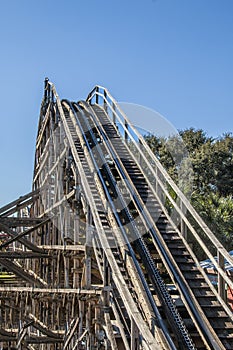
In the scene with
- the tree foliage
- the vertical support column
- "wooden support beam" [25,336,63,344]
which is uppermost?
the tree foliage

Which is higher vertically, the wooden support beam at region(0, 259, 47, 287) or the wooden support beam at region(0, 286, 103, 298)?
the wooden support beam at region(0, 259, 47, 287)

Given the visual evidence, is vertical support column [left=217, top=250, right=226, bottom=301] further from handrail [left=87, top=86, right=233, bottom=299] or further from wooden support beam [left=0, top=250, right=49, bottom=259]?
wooden support beam [left=0, top=250, right=49, bottom=259]

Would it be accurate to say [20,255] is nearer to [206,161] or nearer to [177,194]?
[177,194]

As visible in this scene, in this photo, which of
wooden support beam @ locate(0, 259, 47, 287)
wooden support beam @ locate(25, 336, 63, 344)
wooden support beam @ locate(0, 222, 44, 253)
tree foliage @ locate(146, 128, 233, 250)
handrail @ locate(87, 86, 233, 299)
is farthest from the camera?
tree foliage @ locate(146, 128, 233, 250)

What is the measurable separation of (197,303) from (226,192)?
68.4 ft

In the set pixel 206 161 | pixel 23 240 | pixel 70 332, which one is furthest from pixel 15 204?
pixel 206 161

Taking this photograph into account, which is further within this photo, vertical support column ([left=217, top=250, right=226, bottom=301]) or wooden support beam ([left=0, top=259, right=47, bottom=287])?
wooden support beam ([left=0, top=259, right=47, bottom=287])

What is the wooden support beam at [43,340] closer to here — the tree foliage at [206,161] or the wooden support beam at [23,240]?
the wooden support beam at [23,240]

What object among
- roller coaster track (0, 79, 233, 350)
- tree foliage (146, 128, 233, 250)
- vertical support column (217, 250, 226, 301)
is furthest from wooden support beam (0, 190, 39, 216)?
tree foliage (146, 128, 233, 250)

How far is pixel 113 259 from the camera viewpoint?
6.73 metres

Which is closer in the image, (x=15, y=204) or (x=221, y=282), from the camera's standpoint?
(x=221, y=282)

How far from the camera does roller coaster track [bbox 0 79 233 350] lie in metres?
6.14

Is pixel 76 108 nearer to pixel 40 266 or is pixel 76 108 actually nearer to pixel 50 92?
pixel 50 92

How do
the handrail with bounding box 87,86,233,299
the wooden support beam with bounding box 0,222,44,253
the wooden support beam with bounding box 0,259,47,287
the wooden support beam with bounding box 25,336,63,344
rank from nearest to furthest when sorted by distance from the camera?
1. the handrail with bounding box 87,86,233,299
2. the wooden support beam with bounding box 25,336,63,344
3. the wooden support beam with bounding box 0,259,47,287
4. the wooden support beam with bounding box 0,222,44,253
